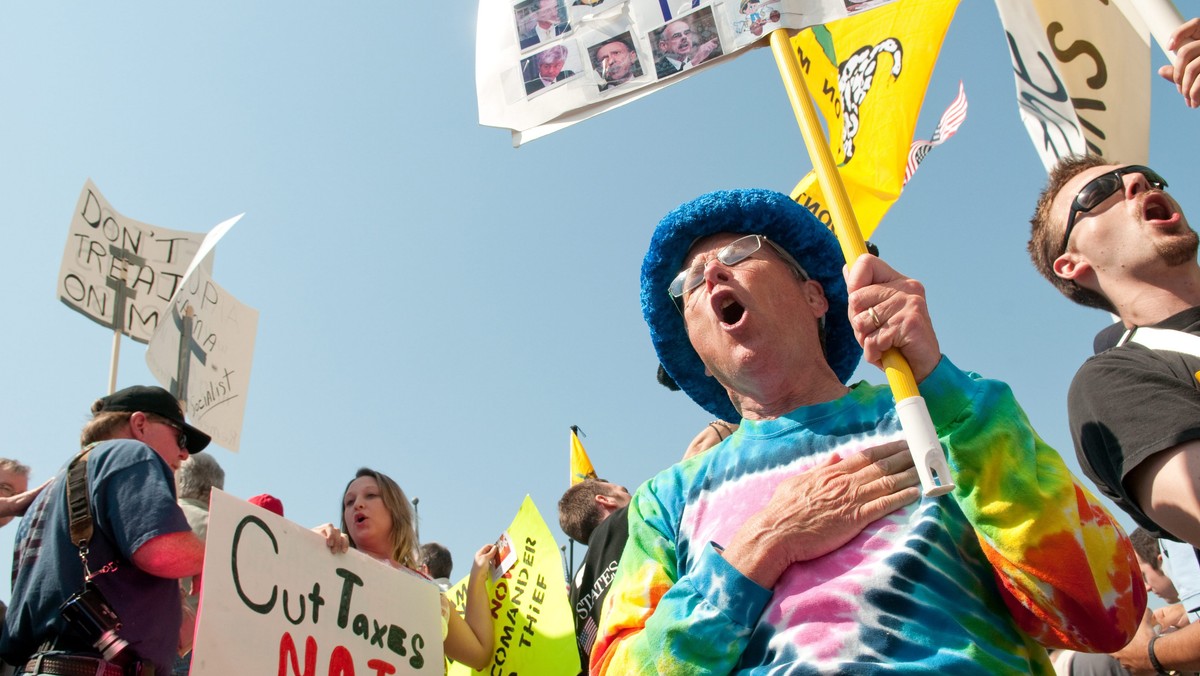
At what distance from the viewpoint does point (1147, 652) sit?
3.31m

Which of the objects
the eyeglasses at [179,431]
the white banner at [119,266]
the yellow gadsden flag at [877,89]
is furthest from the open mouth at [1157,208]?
the white banner at [119,266]

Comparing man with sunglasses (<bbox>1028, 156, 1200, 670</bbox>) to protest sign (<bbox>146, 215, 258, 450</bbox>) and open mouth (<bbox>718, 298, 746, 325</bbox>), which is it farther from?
protest sign (<bbox>146, 215, 258, 450</bbox>)

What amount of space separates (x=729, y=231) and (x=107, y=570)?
2297mm

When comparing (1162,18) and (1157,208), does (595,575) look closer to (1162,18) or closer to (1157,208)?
(1157,208)

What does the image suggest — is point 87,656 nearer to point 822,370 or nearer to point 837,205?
point 822,370

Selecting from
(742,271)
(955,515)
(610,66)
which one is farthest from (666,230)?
(955,515)

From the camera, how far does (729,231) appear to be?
2.34m

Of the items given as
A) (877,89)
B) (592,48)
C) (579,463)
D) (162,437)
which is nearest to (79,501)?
(162,437)

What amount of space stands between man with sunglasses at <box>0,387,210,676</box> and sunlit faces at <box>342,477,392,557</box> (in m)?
1.17

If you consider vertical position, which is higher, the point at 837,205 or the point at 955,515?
the point at 837,205

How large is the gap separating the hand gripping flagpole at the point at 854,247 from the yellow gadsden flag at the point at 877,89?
204 centimetres

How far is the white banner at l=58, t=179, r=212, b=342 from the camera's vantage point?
6070 mm

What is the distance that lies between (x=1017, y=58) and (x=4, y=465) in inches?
212

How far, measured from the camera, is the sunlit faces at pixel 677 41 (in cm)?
241
